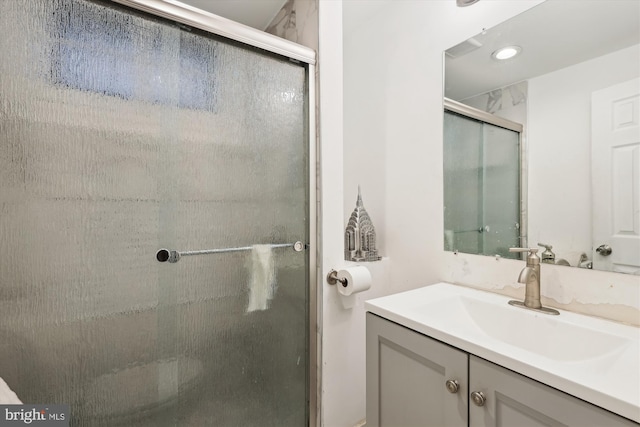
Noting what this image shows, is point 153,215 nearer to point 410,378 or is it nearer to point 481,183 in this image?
point 410,378

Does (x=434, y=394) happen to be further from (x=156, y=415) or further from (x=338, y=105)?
(x=338, y=105)

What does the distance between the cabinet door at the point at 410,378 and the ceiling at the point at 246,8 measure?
168cm

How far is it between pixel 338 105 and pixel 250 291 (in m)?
0.91

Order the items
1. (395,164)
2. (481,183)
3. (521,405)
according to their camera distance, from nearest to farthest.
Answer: (521,405)
(481,183)
(395,164)

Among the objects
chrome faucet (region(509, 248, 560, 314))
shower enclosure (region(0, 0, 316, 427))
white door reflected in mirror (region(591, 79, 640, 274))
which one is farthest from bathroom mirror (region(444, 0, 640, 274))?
shower enclosure (region(0, 0, 316, 427))

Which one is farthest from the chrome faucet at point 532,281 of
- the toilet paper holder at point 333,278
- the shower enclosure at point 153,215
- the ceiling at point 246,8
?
the ceiling at point 246,8

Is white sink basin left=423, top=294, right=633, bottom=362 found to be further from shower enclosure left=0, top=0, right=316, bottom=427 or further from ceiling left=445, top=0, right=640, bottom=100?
ceiling left=445, top=0, right=640, bottom=100

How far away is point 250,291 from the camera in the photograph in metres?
1.18

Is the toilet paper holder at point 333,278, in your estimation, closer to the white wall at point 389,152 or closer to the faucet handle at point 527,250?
the white wall at point 389,152

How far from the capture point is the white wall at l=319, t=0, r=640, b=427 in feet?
4.25

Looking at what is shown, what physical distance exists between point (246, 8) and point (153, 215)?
1.34m

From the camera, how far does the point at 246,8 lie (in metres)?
1.66

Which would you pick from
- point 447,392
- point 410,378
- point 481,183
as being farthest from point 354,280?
point 481,183

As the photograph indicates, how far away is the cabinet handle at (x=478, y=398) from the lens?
2.30 ft
